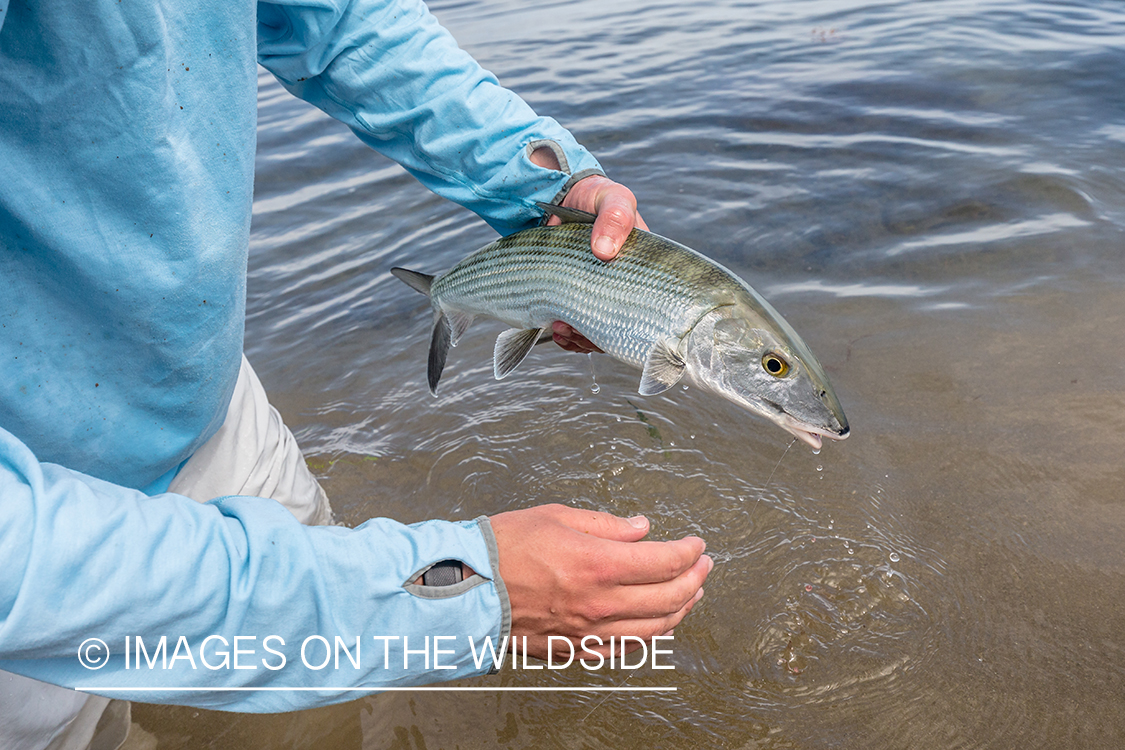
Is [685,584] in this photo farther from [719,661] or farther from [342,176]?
[342,176]

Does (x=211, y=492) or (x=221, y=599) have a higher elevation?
(x=221, y=599)

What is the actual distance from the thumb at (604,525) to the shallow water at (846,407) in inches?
44.0

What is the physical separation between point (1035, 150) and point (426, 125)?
5.84 m

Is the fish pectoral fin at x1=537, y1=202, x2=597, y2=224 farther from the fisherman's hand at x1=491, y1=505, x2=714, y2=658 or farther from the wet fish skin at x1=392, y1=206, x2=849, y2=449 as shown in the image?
the fisherman's hand at x1=491, y1=505, x2=714, y2=658

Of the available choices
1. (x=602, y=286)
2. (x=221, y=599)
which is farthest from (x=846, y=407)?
(x=221, y=599)

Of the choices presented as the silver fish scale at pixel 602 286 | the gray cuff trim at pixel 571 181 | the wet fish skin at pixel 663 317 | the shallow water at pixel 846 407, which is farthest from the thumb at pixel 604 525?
the gray cuff trim at pixel 571 181

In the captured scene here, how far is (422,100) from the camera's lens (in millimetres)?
2740

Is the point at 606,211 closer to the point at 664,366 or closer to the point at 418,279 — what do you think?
the point at 664,366

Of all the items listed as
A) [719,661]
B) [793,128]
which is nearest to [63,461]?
[719,661]

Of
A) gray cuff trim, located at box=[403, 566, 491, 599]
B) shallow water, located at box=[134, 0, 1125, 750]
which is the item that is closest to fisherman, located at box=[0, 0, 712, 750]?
gray cuff trim, located at box=[403, 566, 491, 599]

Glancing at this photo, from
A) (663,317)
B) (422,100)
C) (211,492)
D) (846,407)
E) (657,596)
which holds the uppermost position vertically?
(422,100)

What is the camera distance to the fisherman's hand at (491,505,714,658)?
164cm

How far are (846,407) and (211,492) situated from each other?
2.99 meters

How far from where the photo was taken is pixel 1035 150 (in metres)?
6.42
